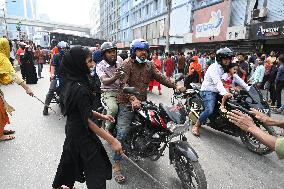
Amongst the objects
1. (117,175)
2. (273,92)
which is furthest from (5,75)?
(273,92)

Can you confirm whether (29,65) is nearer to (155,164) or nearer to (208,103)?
(208,103)

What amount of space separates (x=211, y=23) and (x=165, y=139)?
2297 cm

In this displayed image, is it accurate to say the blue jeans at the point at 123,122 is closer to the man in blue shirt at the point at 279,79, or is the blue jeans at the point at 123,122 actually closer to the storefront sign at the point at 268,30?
the man in blue shirt at the point at 279,79

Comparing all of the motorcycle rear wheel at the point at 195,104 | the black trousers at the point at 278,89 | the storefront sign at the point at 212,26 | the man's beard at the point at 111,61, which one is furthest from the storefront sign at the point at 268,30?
the man's beard at the point at 111,61

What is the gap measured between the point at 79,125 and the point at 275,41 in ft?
57.6

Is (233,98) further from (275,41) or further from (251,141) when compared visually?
(275,41)

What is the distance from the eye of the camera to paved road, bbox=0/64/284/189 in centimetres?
358

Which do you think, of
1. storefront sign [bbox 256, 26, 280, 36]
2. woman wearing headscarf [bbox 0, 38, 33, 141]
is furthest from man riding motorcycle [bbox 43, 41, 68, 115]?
storefront sign [bbox 256, 26, 280, 36]

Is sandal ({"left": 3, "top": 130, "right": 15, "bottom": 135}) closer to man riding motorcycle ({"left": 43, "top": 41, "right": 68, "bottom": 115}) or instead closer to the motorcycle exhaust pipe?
man riding motorcycle ({"left": 43, "top": 41, "right": 68, "bottom": 115})

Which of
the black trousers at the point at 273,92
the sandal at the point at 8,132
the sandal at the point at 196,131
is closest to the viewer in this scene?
the sandal at the point at 8,132

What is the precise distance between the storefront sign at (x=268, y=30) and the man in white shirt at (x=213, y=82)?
1326 cm

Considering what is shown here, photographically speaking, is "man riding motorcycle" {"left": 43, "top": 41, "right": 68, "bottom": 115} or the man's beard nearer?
the man's beard

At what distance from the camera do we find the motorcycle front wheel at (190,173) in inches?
120

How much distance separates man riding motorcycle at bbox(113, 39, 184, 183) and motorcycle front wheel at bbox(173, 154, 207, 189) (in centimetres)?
84
